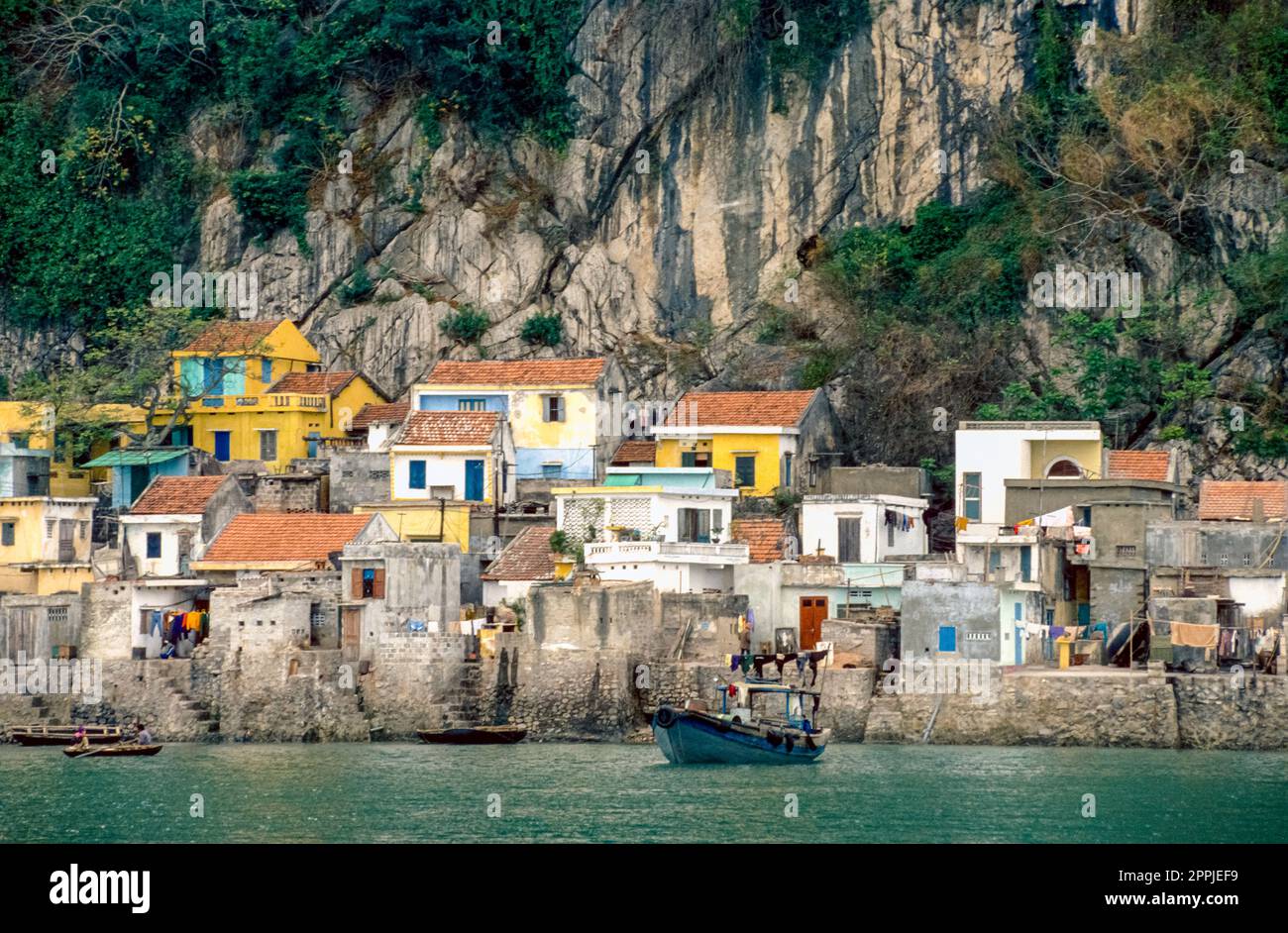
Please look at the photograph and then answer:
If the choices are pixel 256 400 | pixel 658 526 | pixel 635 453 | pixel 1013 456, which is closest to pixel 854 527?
pixel 1013 456

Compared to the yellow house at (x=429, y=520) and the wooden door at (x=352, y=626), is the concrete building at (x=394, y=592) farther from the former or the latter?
the yellow house at (x=429, y=520)

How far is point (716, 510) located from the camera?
213ft

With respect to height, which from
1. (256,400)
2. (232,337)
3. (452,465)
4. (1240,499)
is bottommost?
(1240,499)

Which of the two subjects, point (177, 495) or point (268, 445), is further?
point (268, 445)

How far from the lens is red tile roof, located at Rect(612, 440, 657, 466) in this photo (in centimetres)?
7019

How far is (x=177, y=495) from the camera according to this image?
66.2 metres

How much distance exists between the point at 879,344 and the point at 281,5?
74.8 ft

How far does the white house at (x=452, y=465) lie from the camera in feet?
222

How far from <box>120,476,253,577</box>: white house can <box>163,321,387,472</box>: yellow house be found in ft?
18.3

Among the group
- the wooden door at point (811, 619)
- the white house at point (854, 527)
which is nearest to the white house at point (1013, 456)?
the white house at point (854, 527)

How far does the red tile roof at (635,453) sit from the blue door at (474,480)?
4.41m

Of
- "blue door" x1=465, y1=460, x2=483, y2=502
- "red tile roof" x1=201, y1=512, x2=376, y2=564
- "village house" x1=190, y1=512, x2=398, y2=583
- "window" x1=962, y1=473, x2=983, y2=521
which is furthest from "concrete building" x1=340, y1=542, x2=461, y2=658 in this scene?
"window" x1=962, y1=473, x2=983, y2=521

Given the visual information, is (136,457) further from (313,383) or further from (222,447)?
(313,383)

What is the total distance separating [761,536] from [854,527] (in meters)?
2.52
